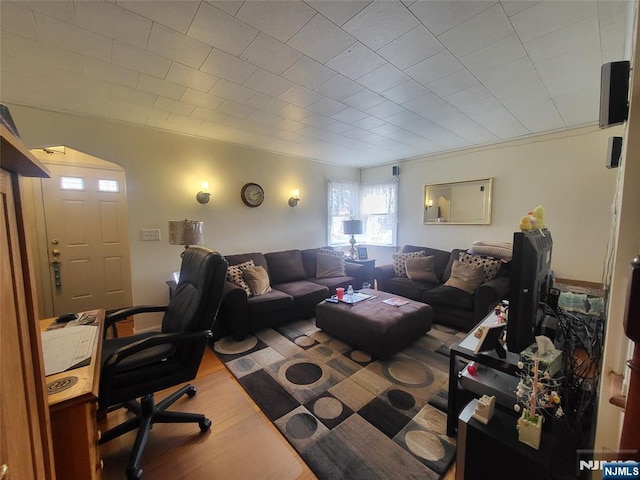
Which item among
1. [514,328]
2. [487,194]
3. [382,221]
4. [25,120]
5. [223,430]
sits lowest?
[223,430]

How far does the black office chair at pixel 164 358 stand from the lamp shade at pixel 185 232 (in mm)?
1104

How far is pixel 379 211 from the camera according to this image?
5059 millimetres

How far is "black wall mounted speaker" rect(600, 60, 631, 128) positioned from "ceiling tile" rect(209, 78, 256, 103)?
6.98 ft

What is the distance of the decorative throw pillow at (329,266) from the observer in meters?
3.95

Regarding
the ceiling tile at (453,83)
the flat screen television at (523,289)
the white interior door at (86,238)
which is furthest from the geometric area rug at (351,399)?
the ceiling tile at (453,83)

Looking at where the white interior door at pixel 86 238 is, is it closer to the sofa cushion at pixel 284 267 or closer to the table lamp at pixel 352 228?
the sofa cushion at pixel 284 267

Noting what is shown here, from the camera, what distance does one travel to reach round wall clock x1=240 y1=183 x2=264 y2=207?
3.67m

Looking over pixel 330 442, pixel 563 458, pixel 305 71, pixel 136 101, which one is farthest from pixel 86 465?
pixel 136 101

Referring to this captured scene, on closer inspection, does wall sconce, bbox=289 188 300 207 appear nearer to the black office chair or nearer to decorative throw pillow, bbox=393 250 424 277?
decorative throw pillow, bbox=393 250 424 277

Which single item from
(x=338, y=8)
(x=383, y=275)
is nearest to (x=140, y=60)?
(x=338, y=8)

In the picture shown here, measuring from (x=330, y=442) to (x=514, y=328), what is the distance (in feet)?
3.92

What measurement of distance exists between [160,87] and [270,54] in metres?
1.05

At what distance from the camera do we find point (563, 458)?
949mm

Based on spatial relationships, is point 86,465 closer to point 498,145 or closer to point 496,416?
point 496,416
